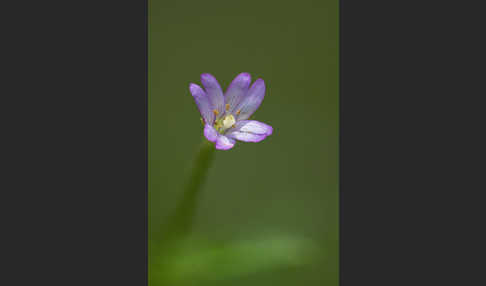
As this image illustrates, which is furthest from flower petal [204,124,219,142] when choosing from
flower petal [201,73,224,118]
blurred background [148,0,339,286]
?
blurred background [148,0,339,286]

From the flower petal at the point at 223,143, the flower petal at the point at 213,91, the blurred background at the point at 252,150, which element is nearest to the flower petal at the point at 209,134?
the flower petal at the point at 223,143

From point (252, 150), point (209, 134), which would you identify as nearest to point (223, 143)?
point (209, 134)

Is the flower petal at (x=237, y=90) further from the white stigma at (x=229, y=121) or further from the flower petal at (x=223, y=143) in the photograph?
the flower petal at (x=223, y=143)

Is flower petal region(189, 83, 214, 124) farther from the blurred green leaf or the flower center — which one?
the blurred green leaf

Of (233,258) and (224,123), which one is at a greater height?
(224,123)

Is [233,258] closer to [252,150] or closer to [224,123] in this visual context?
[252,150]

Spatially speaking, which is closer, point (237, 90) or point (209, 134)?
point (209, 134)
